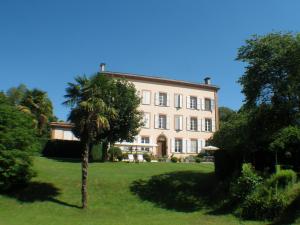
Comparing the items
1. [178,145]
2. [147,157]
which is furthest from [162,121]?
[147,157]

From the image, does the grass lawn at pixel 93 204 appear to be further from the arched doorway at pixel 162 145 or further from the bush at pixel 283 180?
the arched doorway at pixel 162 145

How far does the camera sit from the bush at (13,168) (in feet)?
68.7

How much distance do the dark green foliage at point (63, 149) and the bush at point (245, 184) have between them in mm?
22202

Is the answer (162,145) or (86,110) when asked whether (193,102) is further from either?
(86,110)

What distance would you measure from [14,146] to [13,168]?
1.61 m

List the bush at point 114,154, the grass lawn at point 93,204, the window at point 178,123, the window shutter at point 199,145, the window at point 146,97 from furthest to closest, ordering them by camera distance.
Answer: the window shutter at point 199,145
the window at point 178,123
the window at point 146,97
the bush at point 114,154
the grass lawn at point 93,204

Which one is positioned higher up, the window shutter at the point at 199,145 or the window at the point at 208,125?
the window at the point at 208,125

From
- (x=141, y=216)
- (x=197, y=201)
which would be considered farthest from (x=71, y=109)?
(x=197, y=201)

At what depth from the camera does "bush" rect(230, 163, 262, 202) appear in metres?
18.9

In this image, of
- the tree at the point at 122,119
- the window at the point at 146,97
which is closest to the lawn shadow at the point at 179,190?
the tree at the point at 122,119

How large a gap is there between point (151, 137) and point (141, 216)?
26.9 m

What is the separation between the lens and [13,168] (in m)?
21.0

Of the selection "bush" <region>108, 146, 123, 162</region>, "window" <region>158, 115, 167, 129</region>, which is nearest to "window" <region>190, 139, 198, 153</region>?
"window" <region>158, 115, 167, 129</region>

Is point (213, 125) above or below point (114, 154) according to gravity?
above
